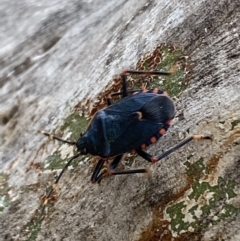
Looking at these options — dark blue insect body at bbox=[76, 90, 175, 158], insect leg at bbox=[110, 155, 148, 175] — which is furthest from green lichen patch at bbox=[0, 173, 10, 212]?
insect leg at bbox=[110, 155, 148, 175]

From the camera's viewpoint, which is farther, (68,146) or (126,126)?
(68,146)

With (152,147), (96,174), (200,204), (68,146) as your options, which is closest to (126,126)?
(152,147)

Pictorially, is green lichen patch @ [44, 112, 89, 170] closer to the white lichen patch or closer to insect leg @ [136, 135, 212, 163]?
the white lichen patch

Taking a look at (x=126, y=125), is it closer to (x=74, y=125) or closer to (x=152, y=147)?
(x=152, y=147)

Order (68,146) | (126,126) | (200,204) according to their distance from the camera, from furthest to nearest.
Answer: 1. (68,146)
2. (126,126)
3. (200,204)

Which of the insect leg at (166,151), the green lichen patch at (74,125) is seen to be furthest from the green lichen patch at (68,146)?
the insect leg at (166,151)

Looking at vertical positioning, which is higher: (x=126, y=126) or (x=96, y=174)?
(x=126, y=126)
